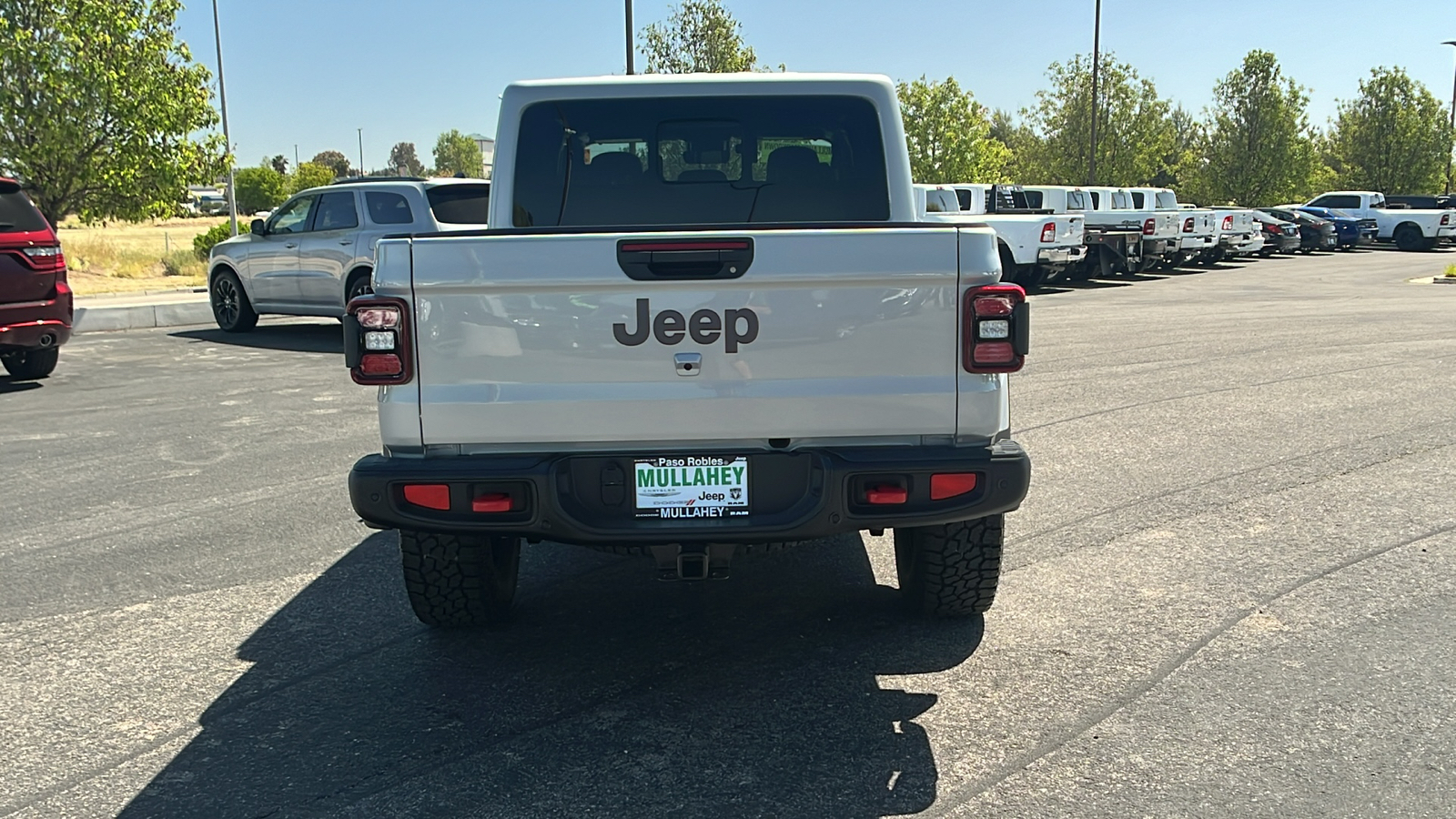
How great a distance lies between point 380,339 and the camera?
371 centimetres

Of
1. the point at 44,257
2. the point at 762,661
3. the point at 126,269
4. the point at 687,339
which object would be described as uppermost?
the point at 44,257

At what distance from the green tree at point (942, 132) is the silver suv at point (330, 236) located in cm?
3014

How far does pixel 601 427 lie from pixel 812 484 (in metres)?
0.68

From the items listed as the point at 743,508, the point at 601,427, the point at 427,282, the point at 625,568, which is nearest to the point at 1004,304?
the point at 743,508

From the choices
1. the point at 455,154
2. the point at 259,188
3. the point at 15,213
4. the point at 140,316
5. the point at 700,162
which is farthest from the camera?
the point at 455,154

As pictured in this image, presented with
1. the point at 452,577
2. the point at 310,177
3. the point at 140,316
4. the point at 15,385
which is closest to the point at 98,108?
the point at 140,316

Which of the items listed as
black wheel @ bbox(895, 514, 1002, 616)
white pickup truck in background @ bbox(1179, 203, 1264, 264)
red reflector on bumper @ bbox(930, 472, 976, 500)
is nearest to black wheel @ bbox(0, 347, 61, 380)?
black wheel @ bbox(895, 514, 1002, 616)

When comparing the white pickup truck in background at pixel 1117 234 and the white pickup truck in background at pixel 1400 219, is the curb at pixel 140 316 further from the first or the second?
the white pickup truck in background at pixel 1400 219

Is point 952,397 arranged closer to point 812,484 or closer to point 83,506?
point 812,484

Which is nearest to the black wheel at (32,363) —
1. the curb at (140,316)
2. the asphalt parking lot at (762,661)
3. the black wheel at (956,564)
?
the asphalt parking lot at (762,661)

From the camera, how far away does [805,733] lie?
370cm

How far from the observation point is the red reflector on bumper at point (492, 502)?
3.75 m

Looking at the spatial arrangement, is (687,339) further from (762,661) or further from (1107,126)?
(1107,126)

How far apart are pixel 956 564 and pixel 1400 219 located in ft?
143
